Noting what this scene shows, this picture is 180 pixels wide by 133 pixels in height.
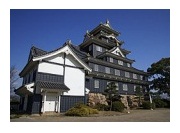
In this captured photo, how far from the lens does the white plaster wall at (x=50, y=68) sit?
15.4m

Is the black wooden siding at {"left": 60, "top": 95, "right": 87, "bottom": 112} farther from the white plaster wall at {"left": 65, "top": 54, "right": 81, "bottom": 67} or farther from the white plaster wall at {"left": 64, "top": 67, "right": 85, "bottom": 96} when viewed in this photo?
the white plaster wall at {"left": 65, "top": 54, "right": 81, "bottom": 67}

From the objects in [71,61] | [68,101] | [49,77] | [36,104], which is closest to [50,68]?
[49,77]

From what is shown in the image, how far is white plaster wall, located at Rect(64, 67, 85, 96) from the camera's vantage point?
16938 millimetres

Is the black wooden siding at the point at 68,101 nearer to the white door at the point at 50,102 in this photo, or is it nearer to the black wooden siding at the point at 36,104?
the white door at the point at 50,102

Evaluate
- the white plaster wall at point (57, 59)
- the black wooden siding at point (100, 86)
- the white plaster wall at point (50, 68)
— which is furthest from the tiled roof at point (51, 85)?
the black wooden siding at point (100, 86)

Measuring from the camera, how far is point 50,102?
15.5m

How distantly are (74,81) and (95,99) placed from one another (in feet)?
14.0

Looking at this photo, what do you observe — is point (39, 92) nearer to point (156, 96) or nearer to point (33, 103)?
point (33, 103)

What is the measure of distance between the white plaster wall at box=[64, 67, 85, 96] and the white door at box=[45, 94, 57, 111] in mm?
1270

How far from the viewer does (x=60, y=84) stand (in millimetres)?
15969

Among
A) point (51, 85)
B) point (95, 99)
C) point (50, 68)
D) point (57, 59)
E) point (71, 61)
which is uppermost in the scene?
point (57, 59)

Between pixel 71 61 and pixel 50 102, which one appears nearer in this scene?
pixel 50 102

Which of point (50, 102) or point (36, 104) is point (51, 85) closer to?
point (50, 102)

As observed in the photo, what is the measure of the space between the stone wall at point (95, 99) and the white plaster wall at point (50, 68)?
5.36 meters
